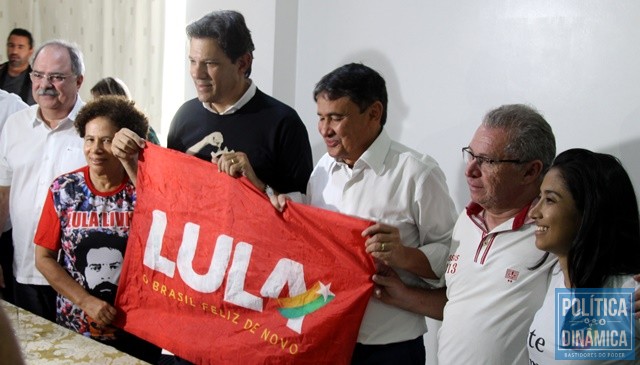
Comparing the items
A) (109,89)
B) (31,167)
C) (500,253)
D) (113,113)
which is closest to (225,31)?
(113,113)

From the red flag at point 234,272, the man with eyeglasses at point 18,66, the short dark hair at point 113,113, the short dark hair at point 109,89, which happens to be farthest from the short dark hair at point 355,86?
the man with eyeglasses at point 18,66

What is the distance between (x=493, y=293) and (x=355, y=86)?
0.72 metres

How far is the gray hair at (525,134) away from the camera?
6.57ft

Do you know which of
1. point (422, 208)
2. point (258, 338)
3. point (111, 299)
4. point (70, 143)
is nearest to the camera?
point (422, 208)

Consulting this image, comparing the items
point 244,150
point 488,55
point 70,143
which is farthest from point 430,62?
point 70,143

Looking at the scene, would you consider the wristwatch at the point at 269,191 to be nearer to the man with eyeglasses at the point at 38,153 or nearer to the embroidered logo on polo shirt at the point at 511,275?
the embroidered logo on polo shirt at the point at 511,275

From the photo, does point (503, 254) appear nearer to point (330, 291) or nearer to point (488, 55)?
point (330, 291)

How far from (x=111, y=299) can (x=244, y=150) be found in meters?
0.69

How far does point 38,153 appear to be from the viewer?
10.1 ft

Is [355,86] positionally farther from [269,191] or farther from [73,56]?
[73,56]

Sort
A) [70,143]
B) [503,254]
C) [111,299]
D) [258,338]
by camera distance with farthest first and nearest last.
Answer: [70,143] < [111,299] < [258,338] < [503,254]

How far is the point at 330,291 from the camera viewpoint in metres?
2.30

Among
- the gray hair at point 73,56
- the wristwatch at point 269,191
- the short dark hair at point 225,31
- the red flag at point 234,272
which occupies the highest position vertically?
the short dark hair at point 225,31

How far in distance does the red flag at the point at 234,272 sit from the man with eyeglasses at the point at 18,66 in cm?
220
